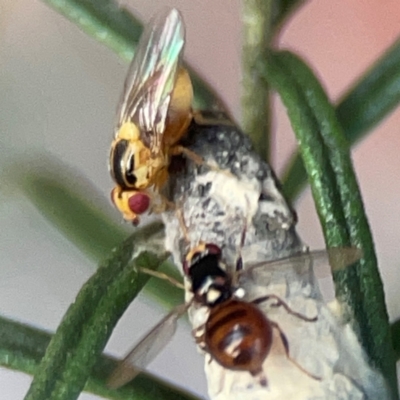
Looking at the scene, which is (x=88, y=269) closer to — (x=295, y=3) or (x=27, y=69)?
(x=27, y=69)

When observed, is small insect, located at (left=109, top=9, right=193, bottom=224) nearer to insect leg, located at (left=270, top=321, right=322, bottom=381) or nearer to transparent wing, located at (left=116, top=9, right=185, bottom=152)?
transparent wing, located at (left=116, top=9, right=185, bottom=152)

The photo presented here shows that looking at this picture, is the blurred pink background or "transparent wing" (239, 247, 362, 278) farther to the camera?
the blurred pink background

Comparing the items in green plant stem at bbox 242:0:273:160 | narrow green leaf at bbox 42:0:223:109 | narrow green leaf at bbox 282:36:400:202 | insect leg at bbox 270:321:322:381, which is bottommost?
insect leg at bbox 270:321:322:381

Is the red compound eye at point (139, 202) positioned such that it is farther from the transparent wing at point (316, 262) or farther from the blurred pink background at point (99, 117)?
the blurred pink background at point (99, 117)

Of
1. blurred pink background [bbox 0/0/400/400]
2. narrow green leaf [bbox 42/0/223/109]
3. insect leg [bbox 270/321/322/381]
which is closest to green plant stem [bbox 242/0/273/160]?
narrow green leaf [bbox 42/0/223/109]

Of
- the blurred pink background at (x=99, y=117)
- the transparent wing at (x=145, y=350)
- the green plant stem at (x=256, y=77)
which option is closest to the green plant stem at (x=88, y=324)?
the transparent wing at (x=145, y=350)

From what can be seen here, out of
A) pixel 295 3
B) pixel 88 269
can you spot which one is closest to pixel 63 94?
pixel 88 269

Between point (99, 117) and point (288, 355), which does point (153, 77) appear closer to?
point (288, 355)

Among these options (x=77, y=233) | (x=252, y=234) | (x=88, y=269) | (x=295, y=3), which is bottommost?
(x=88, y=269)
